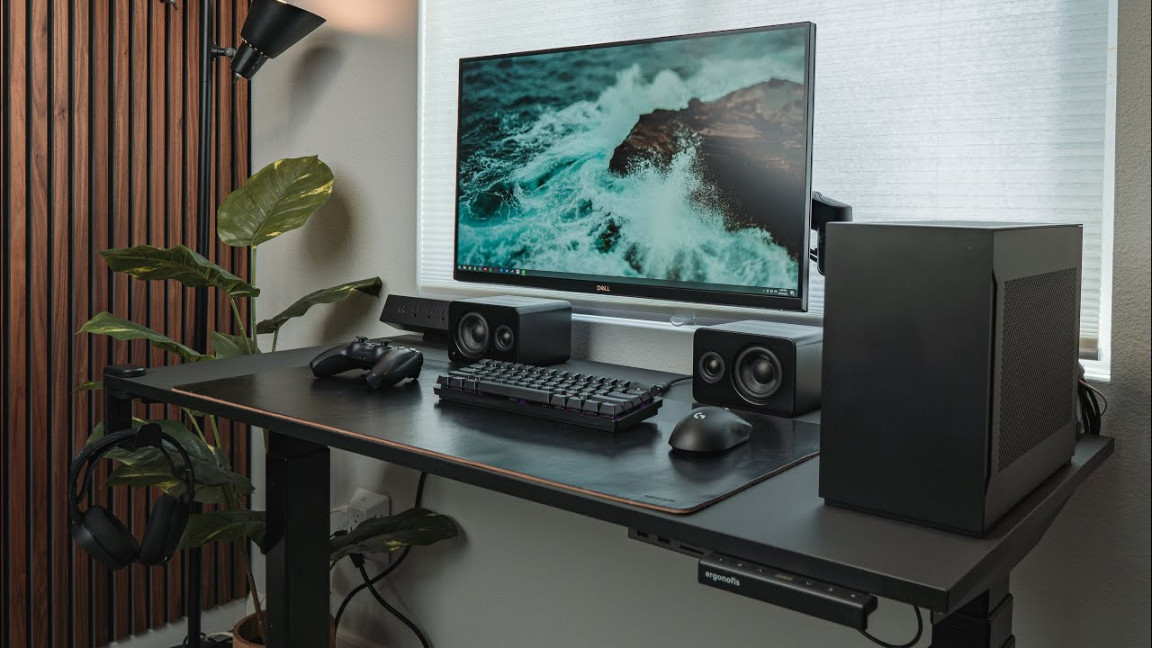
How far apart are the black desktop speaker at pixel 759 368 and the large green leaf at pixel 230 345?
1186mm

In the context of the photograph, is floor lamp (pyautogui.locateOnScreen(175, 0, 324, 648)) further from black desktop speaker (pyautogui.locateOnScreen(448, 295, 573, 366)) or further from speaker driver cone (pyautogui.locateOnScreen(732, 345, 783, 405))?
speaker driver cone (pyautogui.locateOnScreen(732, 345, 783, 405))

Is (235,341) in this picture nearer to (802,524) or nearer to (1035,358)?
(802,524)

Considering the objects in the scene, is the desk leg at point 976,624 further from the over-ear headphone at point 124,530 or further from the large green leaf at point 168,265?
the large green leaf at point 168,265

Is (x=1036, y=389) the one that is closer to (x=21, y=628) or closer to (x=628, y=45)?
(x=628, y=45)

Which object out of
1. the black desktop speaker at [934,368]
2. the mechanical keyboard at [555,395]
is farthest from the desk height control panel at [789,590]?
the mechanical keyboard at [555,395]

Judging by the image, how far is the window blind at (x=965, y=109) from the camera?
1.34m

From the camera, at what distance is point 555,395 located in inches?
50.6

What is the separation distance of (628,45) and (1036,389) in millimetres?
826

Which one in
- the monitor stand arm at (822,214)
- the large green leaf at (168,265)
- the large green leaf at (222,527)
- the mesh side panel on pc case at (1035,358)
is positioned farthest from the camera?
the large green leaf at (168,265)

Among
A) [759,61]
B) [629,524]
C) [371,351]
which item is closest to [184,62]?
[371,351]

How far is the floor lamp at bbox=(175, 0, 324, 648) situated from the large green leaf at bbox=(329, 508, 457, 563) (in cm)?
44

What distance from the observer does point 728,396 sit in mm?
1400

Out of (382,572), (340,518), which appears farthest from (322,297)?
(382,572)

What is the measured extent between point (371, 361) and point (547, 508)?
0.60m
